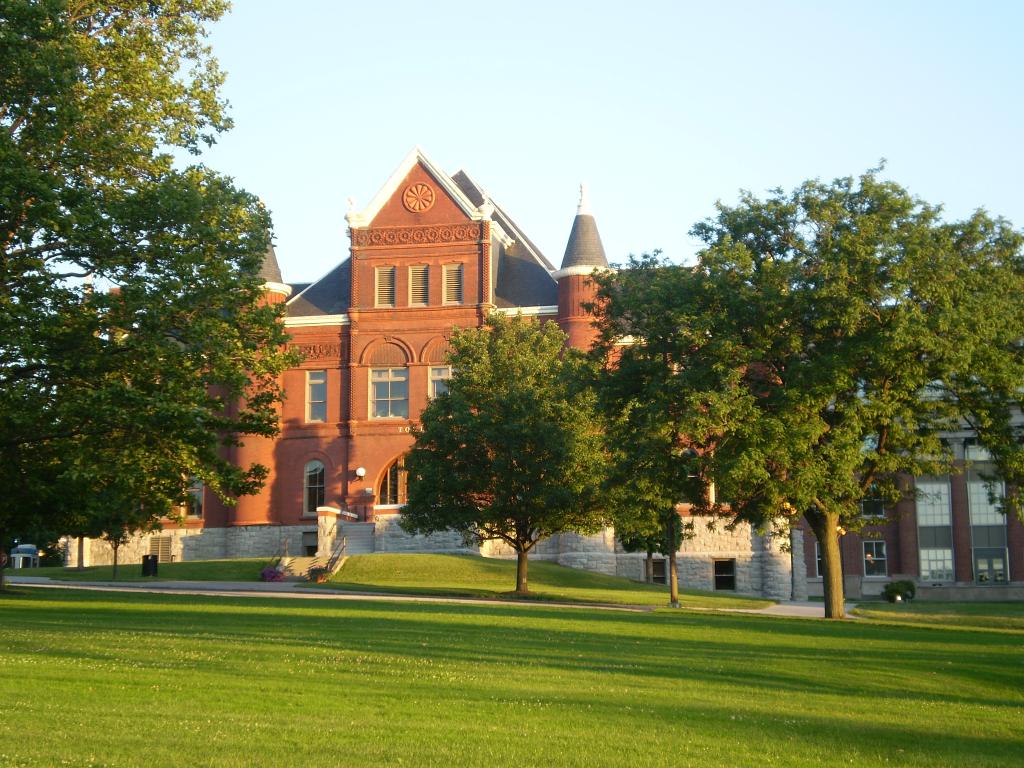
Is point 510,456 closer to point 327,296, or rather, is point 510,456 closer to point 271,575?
point 271,575

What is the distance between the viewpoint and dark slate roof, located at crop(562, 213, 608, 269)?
58.8 meters

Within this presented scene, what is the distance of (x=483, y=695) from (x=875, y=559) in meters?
59.8

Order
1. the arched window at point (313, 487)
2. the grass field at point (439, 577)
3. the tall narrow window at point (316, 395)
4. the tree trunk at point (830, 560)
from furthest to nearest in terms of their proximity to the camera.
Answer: the tall narrow window at point (316, 395), the arched window at point (313, 487), the grass field at point (439, 577), the tree trunk at point (830, 560)

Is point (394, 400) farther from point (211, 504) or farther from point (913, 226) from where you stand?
point (913, 226)

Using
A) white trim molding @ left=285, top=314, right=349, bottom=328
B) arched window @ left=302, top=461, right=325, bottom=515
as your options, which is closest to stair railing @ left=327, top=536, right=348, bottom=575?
arched window @ left=302, top=461, right=325, bottom=515

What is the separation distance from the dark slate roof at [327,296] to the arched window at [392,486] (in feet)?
28.8

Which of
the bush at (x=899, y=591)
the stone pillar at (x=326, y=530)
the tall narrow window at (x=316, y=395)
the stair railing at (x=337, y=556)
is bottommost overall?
the bush at (x=899, y=591)

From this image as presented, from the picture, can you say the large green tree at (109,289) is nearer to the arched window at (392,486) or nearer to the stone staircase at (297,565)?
the stone staircase at (297,565)

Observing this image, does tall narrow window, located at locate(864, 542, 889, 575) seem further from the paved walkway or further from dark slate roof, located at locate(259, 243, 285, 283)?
dark slate roof, located at locate(259, 243, 285, 283)

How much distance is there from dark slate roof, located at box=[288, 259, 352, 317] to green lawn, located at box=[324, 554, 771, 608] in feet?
52.8

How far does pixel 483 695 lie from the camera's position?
13.9 metres

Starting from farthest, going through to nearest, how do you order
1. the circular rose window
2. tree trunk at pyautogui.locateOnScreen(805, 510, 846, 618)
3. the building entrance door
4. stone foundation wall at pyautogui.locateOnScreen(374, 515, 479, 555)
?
the building entrance door
the circular rose window
stone foundation wall at pyautogui.locateOnScreen(374, 515, 479, 555)
tree trunk at pyautogui.locateOnScreen(805, 510, 846, 618)

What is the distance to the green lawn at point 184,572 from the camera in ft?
162

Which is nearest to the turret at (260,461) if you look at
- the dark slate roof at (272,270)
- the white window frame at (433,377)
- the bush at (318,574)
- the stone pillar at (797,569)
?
the dark slate roof at (272,270)
